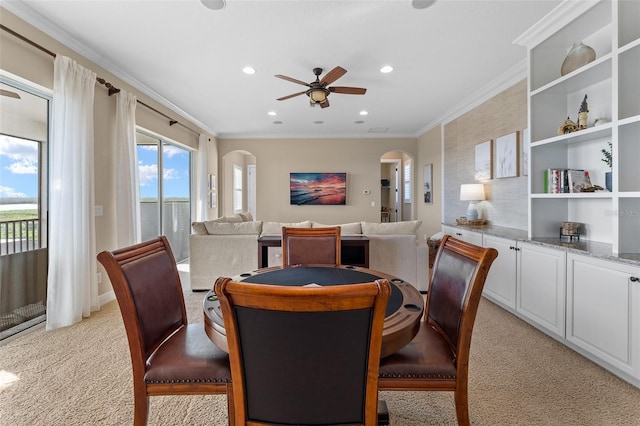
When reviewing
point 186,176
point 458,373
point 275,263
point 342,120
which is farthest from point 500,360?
point 186,176

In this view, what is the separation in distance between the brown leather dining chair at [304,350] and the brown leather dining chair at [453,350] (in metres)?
0.47

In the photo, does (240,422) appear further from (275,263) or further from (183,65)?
(183,65)

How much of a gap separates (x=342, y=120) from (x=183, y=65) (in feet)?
10.9

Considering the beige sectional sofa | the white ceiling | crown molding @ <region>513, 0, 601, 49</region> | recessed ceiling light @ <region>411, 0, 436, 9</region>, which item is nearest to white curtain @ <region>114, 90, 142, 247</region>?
the white ceiling

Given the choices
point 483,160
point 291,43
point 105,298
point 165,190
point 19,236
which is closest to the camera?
point 19,236

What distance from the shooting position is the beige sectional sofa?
3828mm

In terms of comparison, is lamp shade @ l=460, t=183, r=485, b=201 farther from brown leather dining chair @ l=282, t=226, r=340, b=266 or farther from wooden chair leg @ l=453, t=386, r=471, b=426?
wooden chair leg @ l=453, t=386, r=471, b=426

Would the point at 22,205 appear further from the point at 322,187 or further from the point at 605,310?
the point at 322,187

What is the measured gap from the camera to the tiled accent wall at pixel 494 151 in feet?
12.3

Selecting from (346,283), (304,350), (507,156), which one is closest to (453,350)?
(346,283)

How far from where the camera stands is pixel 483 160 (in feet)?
14.7

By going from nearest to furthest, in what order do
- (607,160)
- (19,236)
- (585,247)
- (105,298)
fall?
(585,247), (607,160), (19,236), (105,298)

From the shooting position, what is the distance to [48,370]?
2131 mm

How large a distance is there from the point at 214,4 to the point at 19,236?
2638mm
